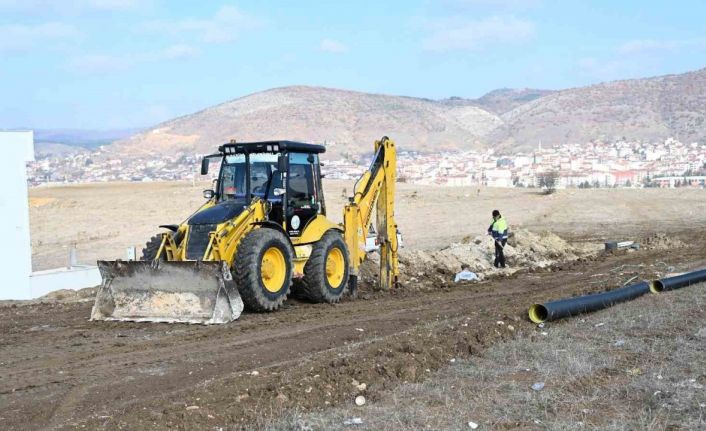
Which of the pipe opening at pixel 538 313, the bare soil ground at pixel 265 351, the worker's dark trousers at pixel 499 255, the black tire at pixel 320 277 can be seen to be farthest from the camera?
the worker's dark trousers at pixel 499 255

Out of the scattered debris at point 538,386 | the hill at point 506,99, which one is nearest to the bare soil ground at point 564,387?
the scattered debris at point 538,386

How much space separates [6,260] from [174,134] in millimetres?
109829

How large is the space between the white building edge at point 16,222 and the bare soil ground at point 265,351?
5.34 m

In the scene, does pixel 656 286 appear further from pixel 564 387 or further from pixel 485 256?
pixel 485 256

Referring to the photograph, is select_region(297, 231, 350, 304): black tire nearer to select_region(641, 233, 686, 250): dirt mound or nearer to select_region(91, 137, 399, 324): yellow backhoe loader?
select_region(91, 137, 399, 324): yellow backhoe loader

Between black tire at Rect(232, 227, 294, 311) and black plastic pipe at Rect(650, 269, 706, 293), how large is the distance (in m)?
5.52

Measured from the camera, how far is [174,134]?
127 metres

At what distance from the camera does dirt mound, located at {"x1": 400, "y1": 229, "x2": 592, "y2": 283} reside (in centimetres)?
1848

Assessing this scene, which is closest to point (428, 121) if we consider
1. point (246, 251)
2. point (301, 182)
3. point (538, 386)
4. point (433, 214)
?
point (433, 214)

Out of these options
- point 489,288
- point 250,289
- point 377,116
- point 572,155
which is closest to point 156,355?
point 250,289

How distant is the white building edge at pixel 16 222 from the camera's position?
19578mm

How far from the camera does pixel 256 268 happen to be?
11641 millimetres

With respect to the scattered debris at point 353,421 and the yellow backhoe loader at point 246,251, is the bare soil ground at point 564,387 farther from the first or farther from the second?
the yellow backhoe loader at point 246,251

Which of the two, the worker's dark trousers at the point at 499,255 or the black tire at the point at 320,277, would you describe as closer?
the black tire at the point at 320,277
